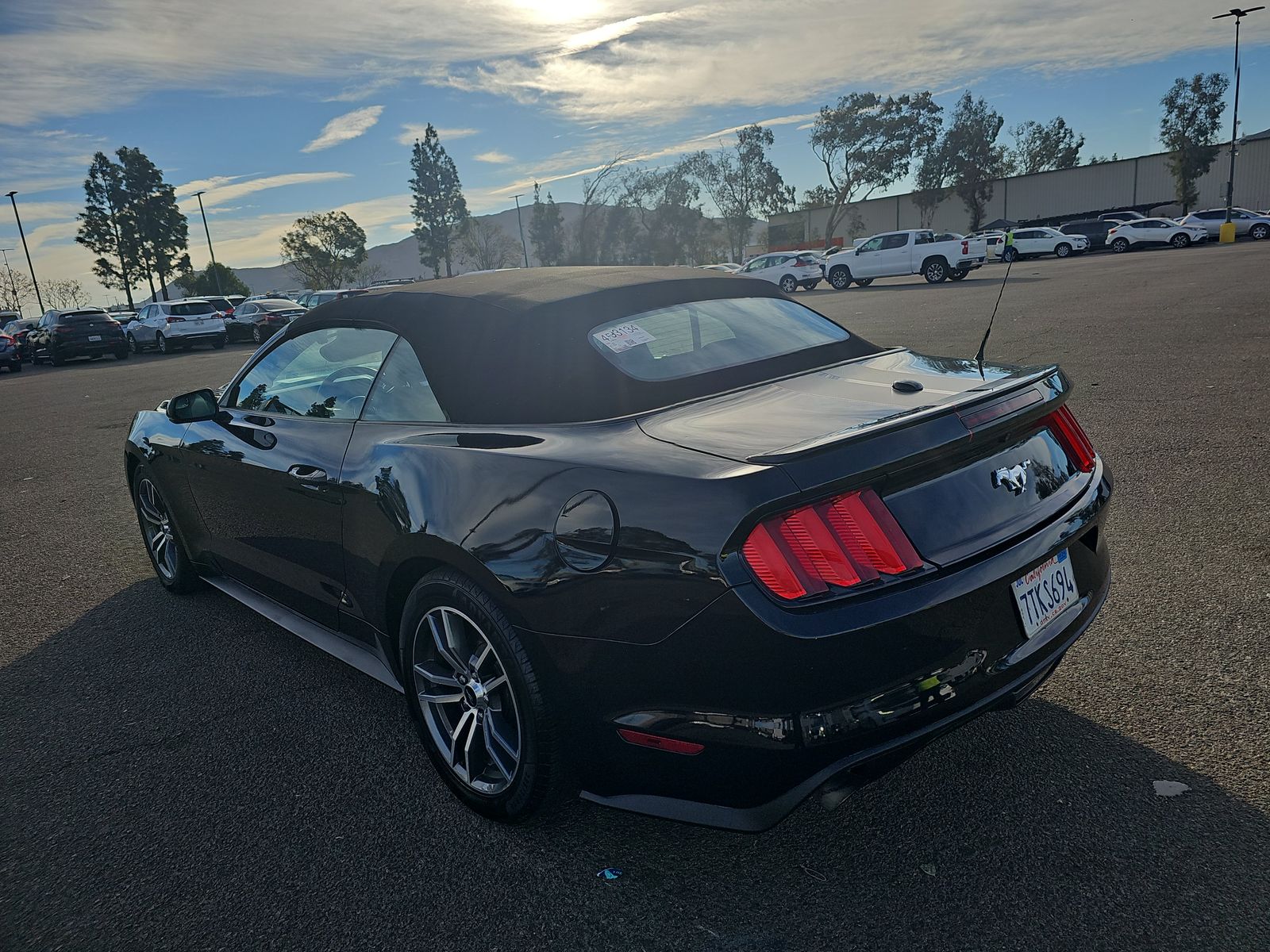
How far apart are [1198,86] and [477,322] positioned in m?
83.9

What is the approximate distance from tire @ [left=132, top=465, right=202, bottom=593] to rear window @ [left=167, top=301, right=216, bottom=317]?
2667 centimetres

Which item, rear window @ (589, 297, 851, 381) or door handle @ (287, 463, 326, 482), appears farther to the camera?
door handle @ (287, 463, 326, 482)

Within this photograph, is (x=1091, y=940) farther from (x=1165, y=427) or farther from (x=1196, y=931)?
(x=1165, y=427)

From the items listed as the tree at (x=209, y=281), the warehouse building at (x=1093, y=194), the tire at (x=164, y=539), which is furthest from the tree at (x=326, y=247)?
the tire at (x=164, y=539)

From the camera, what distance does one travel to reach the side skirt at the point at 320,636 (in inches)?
118

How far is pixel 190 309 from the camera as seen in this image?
28.5m

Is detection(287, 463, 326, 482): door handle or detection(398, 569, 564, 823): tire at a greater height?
detection(287, 463, 326, 482): door handle

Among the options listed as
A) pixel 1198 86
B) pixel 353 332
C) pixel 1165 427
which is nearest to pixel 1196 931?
pixel 353 332

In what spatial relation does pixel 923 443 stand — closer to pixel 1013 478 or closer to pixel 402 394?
pixel 1013 478

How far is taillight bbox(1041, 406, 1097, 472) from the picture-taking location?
2.64 metres

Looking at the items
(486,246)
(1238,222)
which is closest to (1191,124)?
(1238,222)

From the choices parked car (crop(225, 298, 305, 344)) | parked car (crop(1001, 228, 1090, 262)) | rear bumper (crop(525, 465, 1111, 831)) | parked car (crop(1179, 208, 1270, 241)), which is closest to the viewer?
→ rear bumper (crop(525, 465, 1111, 831))

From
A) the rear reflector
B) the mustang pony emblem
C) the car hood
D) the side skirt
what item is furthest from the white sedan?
the rear reflector

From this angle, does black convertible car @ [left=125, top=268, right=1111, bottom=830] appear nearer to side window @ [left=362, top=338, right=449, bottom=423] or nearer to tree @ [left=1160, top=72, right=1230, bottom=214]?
side window @ [left=362, top=338, right=449, bottom=423]
